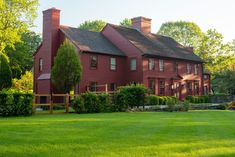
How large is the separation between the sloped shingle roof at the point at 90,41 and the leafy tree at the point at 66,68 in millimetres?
4038

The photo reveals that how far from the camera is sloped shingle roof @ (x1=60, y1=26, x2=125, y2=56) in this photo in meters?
36.0

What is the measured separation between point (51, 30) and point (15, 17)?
13.9ft

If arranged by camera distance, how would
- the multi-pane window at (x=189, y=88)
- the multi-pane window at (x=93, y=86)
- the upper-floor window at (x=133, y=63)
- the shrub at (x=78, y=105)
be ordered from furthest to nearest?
the multi-pane window at (x=189, y=88)
the upper-floor window at (x=133, y=63)
the multi-pane window at (x=93, y=86)
the shrub at (x=78, y=105)

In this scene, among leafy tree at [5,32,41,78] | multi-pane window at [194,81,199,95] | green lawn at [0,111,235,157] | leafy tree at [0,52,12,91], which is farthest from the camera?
leafy tree at [5,32,41,78]

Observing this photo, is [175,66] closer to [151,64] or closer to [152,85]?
[151,64]

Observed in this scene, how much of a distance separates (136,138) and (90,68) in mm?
27084

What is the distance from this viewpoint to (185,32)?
70375 millimetres

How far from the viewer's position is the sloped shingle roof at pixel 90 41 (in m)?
36.0

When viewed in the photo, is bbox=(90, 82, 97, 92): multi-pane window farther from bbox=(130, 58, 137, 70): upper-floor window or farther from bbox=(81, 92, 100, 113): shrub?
bbox=(81, 92, 100, 113): shrub

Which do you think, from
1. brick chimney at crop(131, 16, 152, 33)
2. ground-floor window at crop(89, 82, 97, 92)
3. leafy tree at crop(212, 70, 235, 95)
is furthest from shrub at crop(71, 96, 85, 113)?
leafy tree at crop(212, 70, 235, 95)

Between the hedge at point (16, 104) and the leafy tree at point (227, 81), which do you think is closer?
the hedge at point (16, 104)

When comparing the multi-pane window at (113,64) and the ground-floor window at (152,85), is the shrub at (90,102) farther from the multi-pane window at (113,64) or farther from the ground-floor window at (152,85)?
the ground-floor window at (152,85)

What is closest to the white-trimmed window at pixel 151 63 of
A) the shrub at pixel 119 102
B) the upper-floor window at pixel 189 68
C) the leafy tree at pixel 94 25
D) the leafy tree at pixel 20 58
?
the upper-floor window at pixel 189 68

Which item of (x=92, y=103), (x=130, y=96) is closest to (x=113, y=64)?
(x=130, y=96)
